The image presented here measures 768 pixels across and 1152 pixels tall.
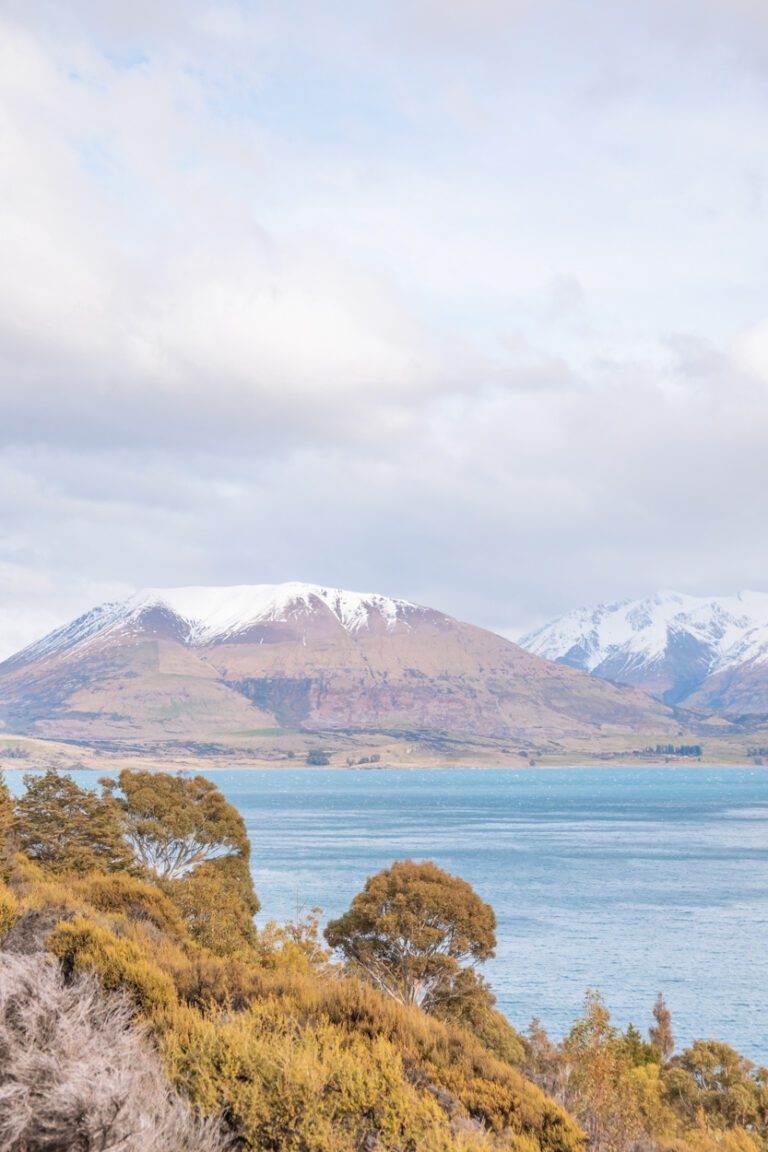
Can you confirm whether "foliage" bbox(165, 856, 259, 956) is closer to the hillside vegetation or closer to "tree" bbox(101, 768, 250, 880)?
"tree" bbox(101, 768, 250, 880)

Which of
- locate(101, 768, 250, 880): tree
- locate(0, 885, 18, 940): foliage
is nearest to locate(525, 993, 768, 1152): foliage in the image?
locate(0, 885, 18, 940): foliage

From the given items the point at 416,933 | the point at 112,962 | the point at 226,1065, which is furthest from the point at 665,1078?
the point at 226,1065

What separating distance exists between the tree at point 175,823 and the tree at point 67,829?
4591mm

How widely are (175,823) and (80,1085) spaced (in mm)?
47600

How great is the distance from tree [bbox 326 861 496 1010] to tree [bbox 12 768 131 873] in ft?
38.4

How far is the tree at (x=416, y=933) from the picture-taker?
41.9 m

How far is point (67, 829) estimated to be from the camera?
4831 centimetres

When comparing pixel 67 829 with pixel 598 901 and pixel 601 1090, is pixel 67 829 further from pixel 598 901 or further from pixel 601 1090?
pixel 598 901

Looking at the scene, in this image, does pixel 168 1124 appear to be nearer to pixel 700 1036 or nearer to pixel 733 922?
pixel 700 1036

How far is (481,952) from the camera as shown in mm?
43844

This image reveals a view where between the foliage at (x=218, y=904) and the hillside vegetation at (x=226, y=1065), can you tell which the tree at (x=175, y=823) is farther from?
the hillside vegetation at (x=226, y=1065)

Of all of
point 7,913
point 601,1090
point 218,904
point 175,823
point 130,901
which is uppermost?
point 7,913

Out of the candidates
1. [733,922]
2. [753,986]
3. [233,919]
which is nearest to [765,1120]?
[233,919]

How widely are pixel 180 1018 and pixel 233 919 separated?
1256 inches
